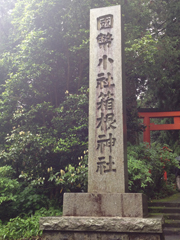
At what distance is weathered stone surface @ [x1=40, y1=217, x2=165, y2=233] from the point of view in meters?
2.95

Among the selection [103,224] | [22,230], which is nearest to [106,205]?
[103,224]

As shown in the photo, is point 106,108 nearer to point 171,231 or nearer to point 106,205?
point 106,205

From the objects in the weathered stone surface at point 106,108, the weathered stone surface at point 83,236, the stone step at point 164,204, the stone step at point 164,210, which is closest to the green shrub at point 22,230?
the weathered stone surface at point 83,236

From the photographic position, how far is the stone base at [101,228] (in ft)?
9.70

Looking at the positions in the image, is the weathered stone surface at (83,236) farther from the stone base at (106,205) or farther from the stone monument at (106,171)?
the stone base at (106,205)

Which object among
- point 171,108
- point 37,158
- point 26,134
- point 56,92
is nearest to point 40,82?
point 56,92

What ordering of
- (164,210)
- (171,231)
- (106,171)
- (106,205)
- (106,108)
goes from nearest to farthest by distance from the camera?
(106,205)
(106,171)
(106,108)
(171,231)
(164,210)

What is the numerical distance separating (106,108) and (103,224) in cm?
170

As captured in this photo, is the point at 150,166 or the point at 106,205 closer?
the point at 106,205

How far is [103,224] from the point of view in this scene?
10.1ft

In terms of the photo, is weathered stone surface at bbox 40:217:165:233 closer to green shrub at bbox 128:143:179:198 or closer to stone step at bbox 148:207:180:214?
green shrub at bbox 128:143:179:198

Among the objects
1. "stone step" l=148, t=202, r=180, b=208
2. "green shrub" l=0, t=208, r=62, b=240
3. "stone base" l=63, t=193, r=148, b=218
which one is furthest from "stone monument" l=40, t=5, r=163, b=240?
"stone step" l=148, t=202, r=180, b=208

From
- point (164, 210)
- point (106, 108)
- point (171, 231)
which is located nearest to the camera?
point (106, 108)

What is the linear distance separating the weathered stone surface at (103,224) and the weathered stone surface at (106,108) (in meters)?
0.53
